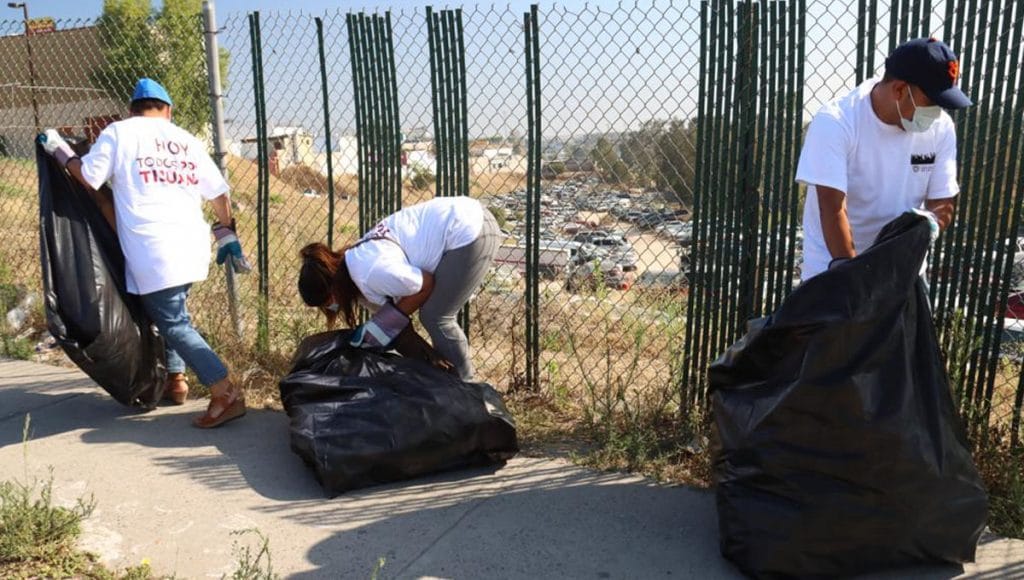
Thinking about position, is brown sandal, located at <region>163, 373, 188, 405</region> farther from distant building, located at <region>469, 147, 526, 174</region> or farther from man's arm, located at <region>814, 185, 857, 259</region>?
man's arm, located at <region>814, 185, 857, 259</region>

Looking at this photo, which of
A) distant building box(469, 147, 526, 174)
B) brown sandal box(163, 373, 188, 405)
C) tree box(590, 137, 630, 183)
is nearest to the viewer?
tree box(590, 137, 630, 183)

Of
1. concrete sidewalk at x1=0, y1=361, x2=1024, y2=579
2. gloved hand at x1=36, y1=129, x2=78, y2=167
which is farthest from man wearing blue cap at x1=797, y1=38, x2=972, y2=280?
gloved hand at x1=36, y1=129, x2=78, y2=167

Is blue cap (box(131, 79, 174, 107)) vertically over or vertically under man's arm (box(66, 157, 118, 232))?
over

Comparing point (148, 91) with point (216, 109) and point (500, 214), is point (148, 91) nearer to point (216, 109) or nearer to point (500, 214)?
point (216, 109)

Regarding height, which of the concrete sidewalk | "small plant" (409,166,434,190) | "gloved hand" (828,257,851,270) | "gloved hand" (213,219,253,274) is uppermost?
"small plant" (409,166,434,190)

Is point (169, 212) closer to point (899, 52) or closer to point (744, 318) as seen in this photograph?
point (744, 318)

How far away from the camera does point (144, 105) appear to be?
3.85 meters

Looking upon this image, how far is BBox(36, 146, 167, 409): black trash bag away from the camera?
143 inches

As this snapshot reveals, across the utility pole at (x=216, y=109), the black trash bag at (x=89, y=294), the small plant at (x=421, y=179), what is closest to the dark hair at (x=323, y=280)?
the small plant at (x=421, y=179)

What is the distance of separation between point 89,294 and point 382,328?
1.45 meters

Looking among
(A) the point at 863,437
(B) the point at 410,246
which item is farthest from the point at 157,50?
(A) the point at 863,437

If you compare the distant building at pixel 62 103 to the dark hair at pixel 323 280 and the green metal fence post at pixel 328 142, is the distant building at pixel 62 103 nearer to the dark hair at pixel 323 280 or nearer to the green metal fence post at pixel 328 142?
the green metal fence post at pixel 328 142

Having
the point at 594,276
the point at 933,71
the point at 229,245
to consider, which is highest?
the point at 933,71

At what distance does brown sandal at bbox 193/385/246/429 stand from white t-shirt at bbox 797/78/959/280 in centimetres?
275
